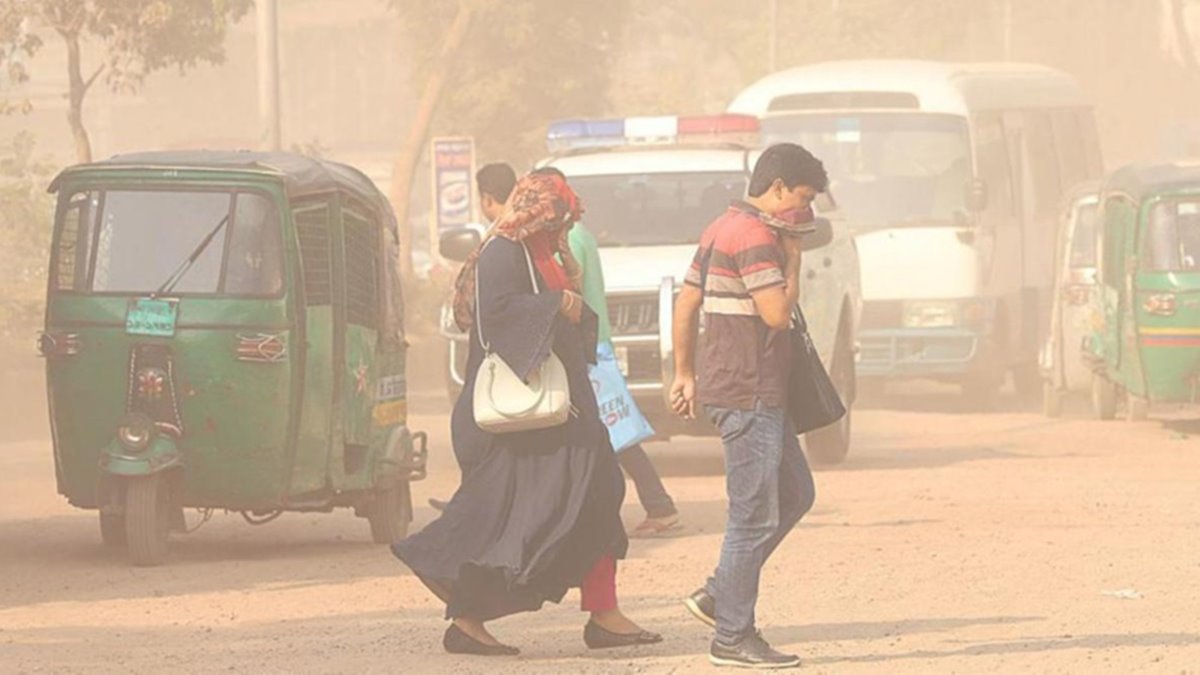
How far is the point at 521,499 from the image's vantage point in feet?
33.8

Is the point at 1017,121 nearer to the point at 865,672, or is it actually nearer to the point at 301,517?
the point at 301,517

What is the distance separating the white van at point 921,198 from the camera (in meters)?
28.2

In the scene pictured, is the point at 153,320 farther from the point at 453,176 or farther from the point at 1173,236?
the point at 453,176

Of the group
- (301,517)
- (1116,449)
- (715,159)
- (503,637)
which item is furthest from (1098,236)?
(503,637)

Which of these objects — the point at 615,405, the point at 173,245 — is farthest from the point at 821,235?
the point at 173,245

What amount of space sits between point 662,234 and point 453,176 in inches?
730

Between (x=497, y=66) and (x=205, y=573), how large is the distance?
37269mm

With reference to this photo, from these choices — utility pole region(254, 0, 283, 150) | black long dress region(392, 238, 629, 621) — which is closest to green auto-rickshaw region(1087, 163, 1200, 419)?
utility pole region(254, 0, 283, 150)

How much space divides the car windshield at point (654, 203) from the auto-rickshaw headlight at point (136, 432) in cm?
647

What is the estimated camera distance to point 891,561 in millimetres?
13750

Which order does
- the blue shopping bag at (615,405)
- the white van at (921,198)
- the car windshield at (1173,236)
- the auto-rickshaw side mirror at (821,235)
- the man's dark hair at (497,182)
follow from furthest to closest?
the white van at (921,198) < the car windshield at (1173,236) < the auto-rickshaw side mirror at (821,235) < the blue shopping bag at (615,405) < the man's dark hair at (497,182)

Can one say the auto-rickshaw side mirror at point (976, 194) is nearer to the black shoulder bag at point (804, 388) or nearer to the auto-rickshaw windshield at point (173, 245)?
the auto-rickshaw windshield at point (173, 245)

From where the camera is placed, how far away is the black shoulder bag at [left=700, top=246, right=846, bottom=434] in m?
10.0

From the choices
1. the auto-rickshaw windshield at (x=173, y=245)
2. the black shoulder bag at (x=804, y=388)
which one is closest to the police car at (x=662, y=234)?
the auto-rickshaw windshield at (x=173, y=245)
